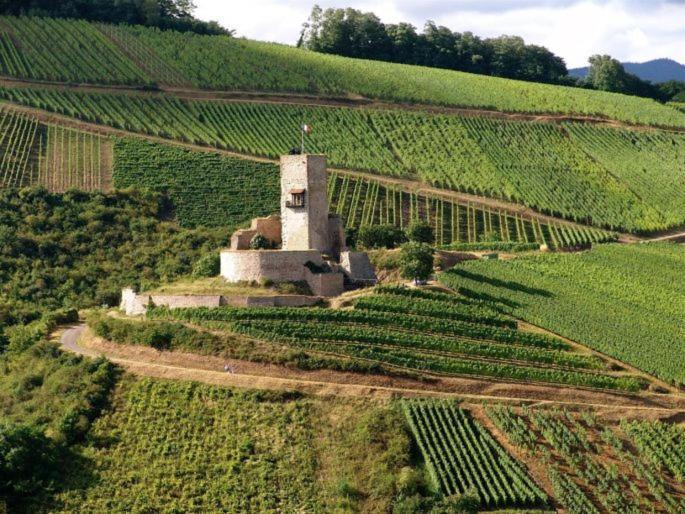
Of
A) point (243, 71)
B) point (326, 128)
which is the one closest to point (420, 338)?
point (326, 128)

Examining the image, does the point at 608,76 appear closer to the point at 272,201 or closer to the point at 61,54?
the point at 61,54

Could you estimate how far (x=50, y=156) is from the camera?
80.0m

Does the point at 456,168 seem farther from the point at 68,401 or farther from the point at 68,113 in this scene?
the point at 68,401

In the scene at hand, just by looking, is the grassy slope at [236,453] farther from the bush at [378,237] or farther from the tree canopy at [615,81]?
the tree canopy at [615,81]

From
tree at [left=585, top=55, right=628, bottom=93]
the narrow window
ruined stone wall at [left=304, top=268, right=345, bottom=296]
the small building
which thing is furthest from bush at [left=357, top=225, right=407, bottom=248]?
tree at [left=585, top=55, right=628, bottom=93]

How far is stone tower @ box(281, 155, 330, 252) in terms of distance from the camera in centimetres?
5928

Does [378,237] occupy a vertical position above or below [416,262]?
above

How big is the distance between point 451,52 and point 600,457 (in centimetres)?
8336

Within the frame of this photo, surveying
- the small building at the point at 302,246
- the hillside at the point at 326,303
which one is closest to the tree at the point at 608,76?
the hillside at the point at 326,303

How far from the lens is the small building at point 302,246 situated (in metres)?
56.4

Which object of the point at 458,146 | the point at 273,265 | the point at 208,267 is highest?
the point at 458,146

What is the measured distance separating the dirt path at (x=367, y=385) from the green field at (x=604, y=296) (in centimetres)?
286

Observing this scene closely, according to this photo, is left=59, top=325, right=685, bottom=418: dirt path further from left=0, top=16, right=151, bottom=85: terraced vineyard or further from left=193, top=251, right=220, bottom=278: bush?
left=0, top=16, right=151, bottom=85: terraced vineyard

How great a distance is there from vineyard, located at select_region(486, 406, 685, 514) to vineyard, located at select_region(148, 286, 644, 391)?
2578 mm
